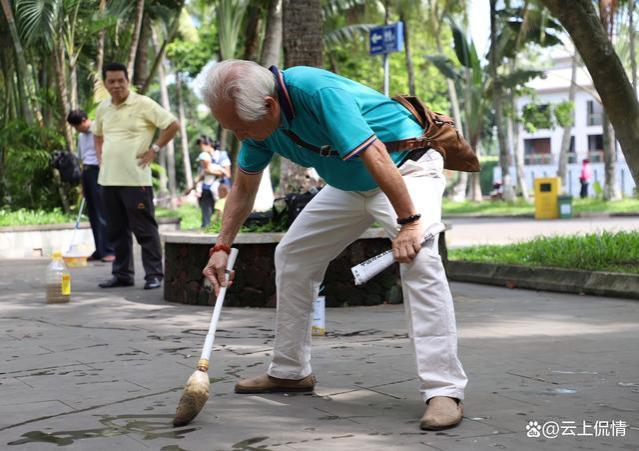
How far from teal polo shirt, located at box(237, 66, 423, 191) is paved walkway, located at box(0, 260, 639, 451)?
1.03m

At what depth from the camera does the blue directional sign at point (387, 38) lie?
14.2m

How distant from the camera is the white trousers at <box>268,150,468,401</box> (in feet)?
13.7

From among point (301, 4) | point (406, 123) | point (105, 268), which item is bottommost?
point (105, 268)

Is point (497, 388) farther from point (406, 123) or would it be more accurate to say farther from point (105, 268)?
point (105, 268)

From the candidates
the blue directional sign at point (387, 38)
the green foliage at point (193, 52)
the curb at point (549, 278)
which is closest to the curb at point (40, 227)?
the blue directional sign at point (387, 38)

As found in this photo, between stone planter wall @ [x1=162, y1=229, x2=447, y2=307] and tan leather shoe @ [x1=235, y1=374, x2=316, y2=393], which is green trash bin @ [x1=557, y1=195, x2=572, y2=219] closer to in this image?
stone planter wall @ [x1=162, y1=229, x2=447, y2=307]

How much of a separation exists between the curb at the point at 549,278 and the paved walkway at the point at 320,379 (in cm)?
52

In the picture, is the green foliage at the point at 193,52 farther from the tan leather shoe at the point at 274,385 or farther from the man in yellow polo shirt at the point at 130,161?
the tan leather shoe at the point at 274,385

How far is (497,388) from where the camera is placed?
15.6 ft

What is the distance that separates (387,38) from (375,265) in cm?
1066

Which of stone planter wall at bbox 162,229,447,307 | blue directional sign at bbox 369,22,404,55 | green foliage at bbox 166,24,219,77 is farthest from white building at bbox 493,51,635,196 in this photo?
stone planter wall at bbox 162,229,447,307

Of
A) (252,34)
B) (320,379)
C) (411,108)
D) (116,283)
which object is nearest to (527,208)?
(252,34)

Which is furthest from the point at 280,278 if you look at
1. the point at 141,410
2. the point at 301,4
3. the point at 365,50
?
the point at 365,50

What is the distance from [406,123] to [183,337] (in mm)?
2730
